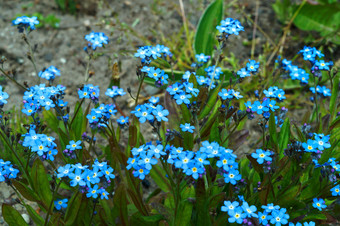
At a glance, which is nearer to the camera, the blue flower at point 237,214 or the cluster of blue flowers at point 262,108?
the blue flower at point 237,214

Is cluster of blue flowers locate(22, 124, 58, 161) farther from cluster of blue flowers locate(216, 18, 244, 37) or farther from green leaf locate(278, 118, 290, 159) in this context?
green leaf locate(278, 118, 290, 159)

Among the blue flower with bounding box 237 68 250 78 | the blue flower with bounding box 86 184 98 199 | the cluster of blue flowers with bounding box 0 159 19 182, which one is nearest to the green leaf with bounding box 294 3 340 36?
the blue flower with bounding box 237 68 250 78

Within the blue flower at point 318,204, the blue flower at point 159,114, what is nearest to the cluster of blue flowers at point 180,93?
the blue flower at point 159,114

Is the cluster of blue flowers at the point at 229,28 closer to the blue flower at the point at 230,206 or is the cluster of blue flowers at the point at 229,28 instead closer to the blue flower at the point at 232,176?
the blue flower at the point at 232,176

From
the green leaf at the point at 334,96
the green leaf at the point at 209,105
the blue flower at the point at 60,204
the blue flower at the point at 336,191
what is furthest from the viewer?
the green leaf at the point at 334,96

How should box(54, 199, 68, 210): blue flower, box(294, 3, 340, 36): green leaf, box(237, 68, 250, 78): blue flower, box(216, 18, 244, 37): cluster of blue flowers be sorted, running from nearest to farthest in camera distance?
box(54, 199, 68, 210): blue flower, box(216, 18, 244, 37): cluster of blue flowers, box(237, 68, 250, 78): blue flower, box(294, 3, 340, 36): green leaf

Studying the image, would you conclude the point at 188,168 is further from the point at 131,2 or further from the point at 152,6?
the point at 131,2
